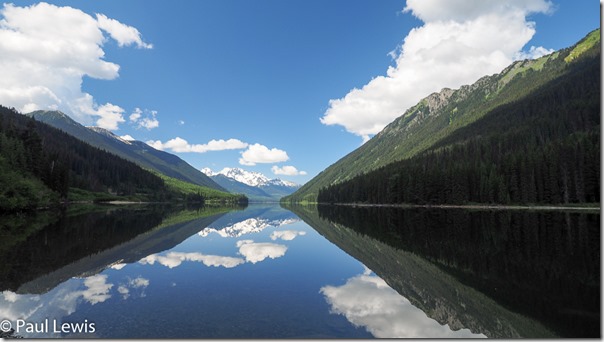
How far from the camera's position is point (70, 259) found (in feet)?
96.2

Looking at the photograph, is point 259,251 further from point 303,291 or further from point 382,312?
point 382,312

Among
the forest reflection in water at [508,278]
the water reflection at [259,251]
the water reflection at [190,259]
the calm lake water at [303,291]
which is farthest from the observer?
the water reflection at [259,251]

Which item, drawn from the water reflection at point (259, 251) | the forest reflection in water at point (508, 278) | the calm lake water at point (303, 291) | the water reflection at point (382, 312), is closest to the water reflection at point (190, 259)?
the calm lake water at point (303, 291)

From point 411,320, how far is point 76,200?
189 metres

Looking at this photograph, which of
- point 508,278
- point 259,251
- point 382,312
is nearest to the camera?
point 382,312

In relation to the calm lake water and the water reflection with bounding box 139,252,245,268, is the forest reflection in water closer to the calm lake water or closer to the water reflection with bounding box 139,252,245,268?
the calm lake water

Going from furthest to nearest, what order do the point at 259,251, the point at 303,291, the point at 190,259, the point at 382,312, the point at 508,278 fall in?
1. the point at 259,251
2. the point at 190,259
3. the point at 508,278
4. the point at 303,291
5. the point at 382,312

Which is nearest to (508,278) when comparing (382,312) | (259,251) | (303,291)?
(382,312)

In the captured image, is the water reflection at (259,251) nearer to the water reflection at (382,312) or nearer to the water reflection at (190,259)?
the water reflection at (190,259)

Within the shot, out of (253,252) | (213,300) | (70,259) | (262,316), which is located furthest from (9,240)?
(262,316)

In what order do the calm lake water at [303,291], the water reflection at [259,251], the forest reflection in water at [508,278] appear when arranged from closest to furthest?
1. the calm lake water at [303,291]
2. the forest reflection in water at [508,278]
3. the water reflection at [259,251]

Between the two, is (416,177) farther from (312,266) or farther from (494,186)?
(312,266)

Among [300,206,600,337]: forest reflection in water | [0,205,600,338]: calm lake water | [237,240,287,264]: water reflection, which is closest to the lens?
[0,205,600,338]: calm lake water

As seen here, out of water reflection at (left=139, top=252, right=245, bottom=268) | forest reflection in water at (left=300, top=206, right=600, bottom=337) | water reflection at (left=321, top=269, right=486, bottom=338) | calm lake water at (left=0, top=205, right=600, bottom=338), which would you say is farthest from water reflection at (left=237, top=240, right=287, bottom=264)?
water reflection at (left=321, top=269, right=486, bottom=338)
